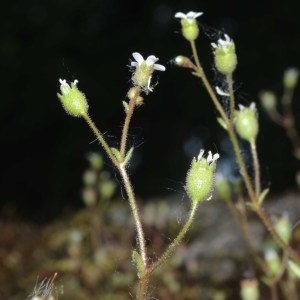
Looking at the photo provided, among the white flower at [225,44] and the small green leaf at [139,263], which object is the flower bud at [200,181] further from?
the white flower at [225,44]

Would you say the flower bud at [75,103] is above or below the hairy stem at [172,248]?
above

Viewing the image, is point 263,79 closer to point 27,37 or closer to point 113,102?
point 113,102

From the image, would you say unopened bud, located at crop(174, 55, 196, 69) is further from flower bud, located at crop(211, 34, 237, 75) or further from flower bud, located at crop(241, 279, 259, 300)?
flower bud, located at crop(241, 279, 259, 300)

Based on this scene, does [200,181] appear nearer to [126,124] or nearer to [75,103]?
[126,124]

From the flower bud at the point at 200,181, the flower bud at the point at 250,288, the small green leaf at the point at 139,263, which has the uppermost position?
the flower bud at the point at 200,181

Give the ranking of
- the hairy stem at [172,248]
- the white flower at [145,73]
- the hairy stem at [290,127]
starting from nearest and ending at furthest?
the hairy stem at [172,248] < the white flower at [145,73] < the hairy stem at [290,127]

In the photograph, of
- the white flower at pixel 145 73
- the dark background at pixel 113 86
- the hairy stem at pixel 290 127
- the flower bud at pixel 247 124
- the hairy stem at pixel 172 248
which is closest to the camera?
the hairy stem at pixel 172 248

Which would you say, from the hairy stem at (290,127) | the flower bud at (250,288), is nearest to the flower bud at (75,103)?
the flower bud at (250,288)
